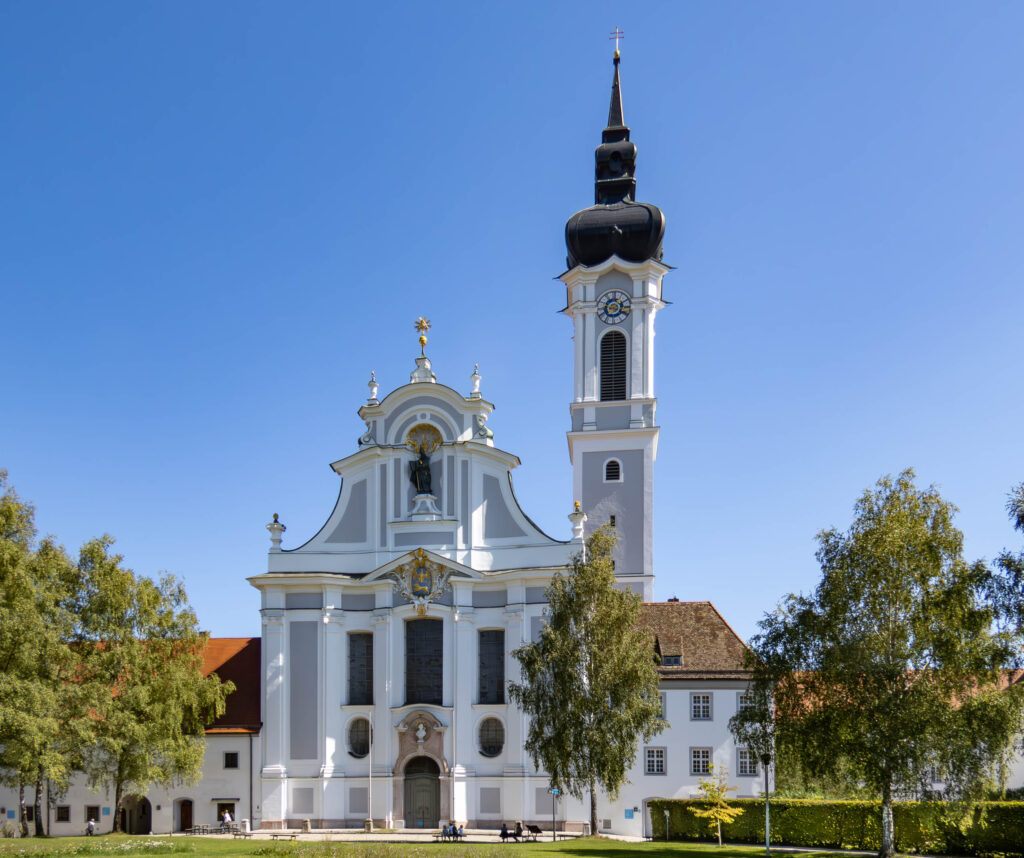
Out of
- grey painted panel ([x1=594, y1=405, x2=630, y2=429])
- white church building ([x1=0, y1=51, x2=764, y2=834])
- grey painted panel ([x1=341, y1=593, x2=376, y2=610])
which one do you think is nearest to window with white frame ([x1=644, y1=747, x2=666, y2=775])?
white church building ([x1=0, y1=51, x2=764, y2=834])

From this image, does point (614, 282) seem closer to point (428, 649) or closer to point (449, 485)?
point (449, 485)

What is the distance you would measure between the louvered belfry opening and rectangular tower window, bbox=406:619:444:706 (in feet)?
50.8

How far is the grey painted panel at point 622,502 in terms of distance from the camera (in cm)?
5300

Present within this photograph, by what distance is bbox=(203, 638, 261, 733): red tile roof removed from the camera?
148ft

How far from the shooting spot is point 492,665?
44.4 meters

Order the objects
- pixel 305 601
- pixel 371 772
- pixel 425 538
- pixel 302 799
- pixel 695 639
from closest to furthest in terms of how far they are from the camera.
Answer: pixel 371 772, pixel 302 799, pixel 305 601, pixel 425 538, pixel 695 639

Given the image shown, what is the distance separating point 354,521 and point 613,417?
1417cm

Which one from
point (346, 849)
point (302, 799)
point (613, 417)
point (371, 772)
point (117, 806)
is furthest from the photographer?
point (613, 417)

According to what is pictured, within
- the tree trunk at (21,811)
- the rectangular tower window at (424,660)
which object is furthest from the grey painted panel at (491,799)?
the tree trunk at (21,811)

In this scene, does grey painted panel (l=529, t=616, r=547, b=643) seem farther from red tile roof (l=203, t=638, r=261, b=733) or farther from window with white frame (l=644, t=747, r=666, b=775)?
red tile roof (l=203, t=638, r=261, b=733)

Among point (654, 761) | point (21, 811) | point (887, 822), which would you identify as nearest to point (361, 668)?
point (654, 761)

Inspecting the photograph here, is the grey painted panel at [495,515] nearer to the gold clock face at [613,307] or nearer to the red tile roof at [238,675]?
the red tile roof at [238,675]

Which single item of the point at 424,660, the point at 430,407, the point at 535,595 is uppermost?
the point at 430,407

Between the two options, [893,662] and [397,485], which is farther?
[397,485]
